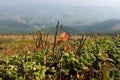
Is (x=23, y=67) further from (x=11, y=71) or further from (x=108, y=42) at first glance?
(x=108, y=42)

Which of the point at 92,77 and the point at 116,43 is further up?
the point at 116,43

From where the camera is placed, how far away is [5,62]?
276 inches

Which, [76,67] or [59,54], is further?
[59,54]

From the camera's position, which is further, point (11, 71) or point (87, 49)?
point (87, 49)

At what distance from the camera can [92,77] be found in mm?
6824

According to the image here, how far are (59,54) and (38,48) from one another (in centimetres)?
98

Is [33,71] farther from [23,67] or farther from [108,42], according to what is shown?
[108,42]

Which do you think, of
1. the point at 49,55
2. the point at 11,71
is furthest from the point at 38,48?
the point at 11,71

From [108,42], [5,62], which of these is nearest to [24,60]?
[5,62]

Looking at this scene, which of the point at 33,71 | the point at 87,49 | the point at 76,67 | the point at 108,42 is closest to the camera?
the point at 33,71

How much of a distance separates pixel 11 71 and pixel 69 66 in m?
1.43

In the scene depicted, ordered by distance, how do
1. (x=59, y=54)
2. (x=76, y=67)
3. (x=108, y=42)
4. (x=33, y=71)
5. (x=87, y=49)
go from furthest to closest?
1. (x=108, y=42)
2. (x=87, y=49)
3. (x=59, y=54)
4. (x=76, y=67)
5. (x=33, y=71)

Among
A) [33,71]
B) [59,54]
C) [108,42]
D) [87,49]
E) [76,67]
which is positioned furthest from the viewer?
[108,42]

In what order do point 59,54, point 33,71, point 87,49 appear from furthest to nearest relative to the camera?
point 87,49, point 59,54, point 33,71
